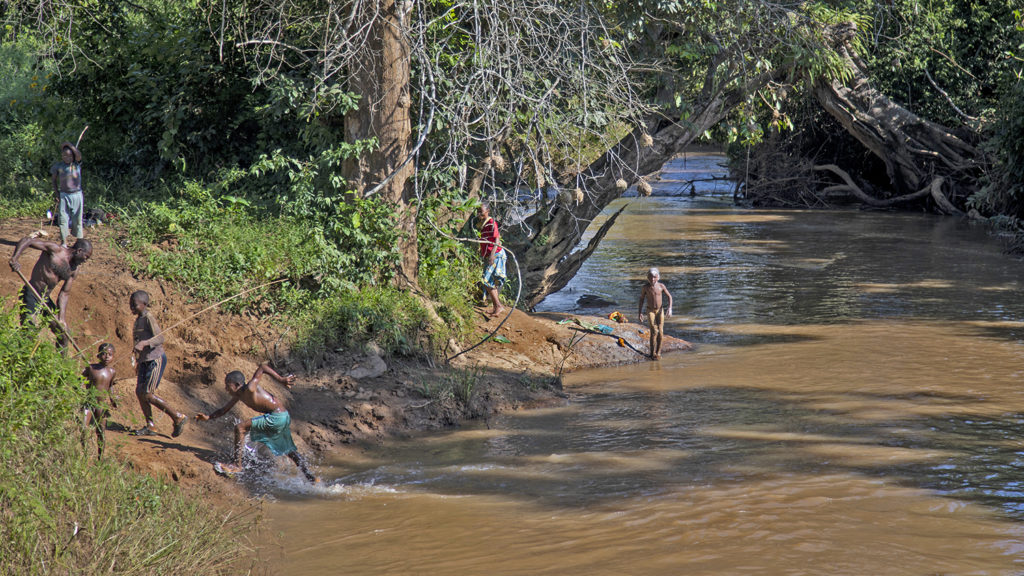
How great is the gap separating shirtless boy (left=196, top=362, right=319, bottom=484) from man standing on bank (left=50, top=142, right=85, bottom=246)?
13.1 feet

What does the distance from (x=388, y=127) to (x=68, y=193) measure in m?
3.62

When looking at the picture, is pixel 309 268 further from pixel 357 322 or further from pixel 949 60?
pixel 949 60

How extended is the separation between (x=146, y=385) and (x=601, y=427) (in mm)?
4164

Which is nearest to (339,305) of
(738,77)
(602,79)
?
(602,79)

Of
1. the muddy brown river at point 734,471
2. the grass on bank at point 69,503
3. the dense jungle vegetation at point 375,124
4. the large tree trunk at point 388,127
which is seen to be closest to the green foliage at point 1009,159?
the dense jungle vegetation at point 375,124

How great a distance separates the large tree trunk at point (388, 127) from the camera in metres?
10.7

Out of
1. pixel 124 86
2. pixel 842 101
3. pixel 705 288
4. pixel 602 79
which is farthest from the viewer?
pixel 842 101

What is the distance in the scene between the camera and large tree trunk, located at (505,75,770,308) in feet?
44.0

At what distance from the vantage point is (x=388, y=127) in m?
10.9

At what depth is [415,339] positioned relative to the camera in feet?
33.7

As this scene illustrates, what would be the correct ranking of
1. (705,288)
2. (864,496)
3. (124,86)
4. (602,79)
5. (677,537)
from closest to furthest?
(677,537)
(864,496)
(602,79)
(124,86)
(705,288)

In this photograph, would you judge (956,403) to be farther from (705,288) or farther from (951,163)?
(951,163)

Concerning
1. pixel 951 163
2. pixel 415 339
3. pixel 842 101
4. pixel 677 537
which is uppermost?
pixel 842 101

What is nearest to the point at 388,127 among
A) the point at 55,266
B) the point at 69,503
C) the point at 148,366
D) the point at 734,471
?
the point at 55,266
